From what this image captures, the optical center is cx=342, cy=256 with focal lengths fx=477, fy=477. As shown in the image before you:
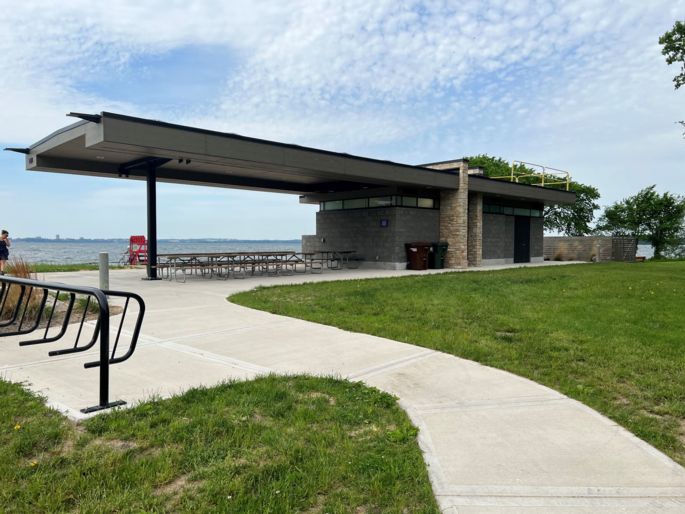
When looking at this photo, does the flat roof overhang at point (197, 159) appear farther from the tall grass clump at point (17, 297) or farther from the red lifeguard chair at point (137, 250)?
the red lifeguard chair at point (137, 250)

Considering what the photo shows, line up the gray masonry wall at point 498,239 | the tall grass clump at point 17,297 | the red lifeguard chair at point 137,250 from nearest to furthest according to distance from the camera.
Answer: the tall grass clump at point 17,297
the gray masonry wall at point 498,239
the red lifeguard chair at point 137,250

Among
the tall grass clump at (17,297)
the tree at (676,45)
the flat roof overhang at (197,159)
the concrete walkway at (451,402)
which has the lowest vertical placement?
the concrete walkway at (451,402)

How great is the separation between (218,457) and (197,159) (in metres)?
12.3

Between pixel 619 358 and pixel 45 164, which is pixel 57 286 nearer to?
pixel 619 358

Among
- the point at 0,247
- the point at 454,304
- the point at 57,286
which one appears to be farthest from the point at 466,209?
the point at 57,286

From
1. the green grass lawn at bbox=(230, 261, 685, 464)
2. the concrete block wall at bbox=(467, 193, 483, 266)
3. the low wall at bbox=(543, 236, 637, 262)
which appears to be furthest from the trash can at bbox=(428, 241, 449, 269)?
the low wall at bbox=(543, 236, 637, 262)

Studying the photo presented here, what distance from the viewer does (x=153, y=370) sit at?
16.5 ft

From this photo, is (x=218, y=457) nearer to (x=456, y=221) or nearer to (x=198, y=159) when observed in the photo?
(x=198, y=159)

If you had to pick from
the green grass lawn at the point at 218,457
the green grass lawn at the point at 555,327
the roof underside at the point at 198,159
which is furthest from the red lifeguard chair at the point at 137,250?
the green grass lawn at the point at 218,457

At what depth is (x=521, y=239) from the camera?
28.0 m

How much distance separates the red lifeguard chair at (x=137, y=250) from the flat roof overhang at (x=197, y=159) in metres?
9.17

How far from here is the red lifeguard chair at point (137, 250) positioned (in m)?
26.7

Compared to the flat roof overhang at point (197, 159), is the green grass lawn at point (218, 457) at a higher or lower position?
lower

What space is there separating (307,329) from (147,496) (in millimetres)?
4609
